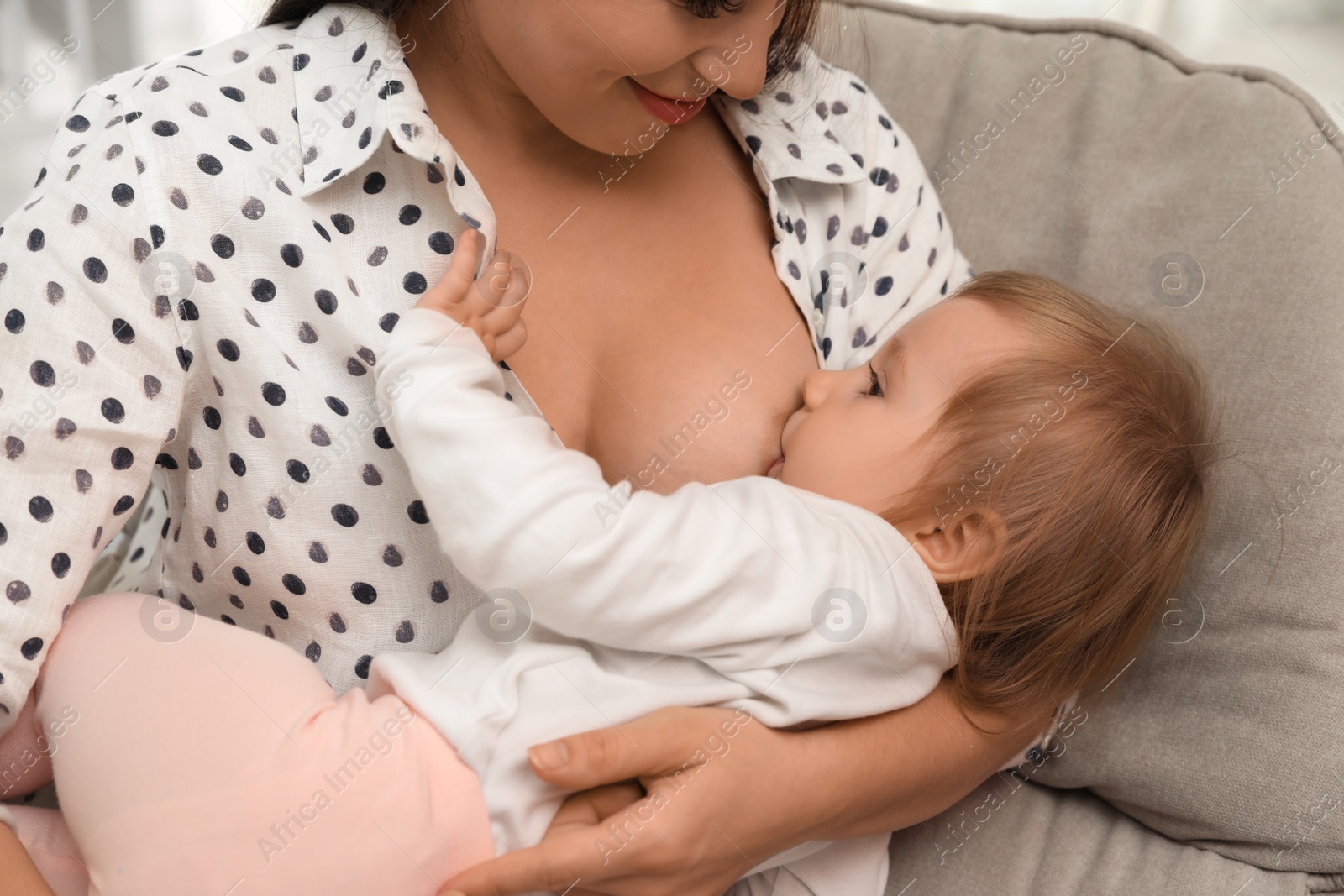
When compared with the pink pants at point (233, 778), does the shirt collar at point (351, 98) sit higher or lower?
higher

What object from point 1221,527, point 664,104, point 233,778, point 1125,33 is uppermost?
point 664,104

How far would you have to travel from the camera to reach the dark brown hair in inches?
40.4

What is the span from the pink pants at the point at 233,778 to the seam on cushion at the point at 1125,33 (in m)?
1.25

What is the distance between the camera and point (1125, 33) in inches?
58.3

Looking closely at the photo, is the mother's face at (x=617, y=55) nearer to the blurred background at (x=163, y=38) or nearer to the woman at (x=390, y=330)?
the woman at (x=390, y=330)

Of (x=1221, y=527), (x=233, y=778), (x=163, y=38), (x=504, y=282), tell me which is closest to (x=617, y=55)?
(x=504, y=282)

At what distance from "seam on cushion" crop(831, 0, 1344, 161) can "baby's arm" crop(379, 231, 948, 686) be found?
2.81ft

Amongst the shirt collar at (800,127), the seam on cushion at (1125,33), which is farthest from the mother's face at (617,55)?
the seam on cushion at (1125,33)

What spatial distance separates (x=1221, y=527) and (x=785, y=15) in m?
0.76

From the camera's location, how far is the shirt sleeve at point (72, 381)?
33.6 inches

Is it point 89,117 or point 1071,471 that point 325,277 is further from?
point 1071,471

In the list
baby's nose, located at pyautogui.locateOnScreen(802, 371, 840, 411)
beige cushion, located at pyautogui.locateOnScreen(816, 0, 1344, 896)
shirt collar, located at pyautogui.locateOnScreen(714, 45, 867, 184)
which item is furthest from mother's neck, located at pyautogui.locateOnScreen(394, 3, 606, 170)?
beige cushion, located at pyautogui.locateOnScreen(816, 0, 1344, 896)

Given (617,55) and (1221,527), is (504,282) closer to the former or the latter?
(617,55)

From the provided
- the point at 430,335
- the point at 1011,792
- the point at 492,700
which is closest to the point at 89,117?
the point at 430,335
